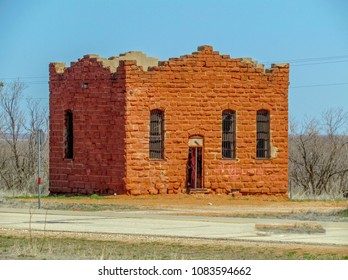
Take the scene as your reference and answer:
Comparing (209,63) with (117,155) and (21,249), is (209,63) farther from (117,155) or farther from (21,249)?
(21,249)

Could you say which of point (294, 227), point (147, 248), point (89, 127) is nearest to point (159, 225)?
point (294, 227)

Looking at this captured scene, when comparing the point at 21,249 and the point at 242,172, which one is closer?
the point at 21,249

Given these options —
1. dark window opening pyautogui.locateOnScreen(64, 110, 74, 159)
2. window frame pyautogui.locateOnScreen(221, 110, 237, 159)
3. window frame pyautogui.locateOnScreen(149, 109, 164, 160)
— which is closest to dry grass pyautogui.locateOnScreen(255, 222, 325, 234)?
window frame pyautogui.locateOnScreen(149, 109, 164, 160)

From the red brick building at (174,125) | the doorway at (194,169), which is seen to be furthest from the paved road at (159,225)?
the doorway at (194,169)

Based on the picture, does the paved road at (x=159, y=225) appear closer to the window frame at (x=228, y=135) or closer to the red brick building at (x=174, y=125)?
the red brick building at (x=174, y=125)

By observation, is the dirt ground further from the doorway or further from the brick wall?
the brick wall

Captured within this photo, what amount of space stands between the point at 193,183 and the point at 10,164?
21.6 metres

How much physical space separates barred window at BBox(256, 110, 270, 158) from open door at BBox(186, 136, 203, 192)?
2.86m

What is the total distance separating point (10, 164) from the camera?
62938mm

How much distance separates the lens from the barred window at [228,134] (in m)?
44.7

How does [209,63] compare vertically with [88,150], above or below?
above

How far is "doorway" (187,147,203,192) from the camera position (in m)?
44.0
